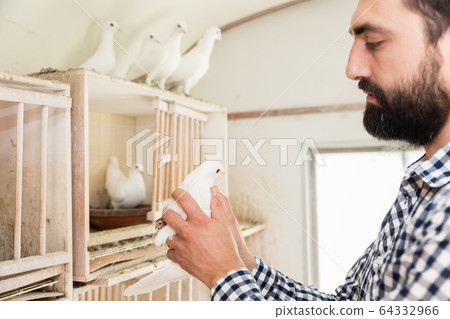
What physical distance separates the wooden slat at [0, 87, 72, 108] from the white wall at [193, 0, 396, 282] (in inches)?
21.8

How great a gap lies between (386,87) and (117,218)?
27.1 inches

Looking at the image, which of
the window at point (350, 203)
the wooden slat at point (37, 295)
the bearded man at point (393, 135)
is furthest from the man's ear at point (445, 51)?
the wooden slat at point (37, 295)

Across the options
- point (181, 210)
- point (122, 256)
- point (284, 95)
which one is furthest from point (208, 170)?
point (284, 95)

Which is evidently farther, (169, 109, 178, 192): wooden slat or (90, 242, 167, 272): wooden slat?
(169, 109, 178, 192): wooden slat

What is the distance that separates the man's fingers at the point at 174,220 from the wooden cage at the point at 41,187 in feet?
0.80

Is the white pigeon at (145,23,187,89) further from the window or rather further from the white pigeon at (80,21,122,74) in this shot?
the window

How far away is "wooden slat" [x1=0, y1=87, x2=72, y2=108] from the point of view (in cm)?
55

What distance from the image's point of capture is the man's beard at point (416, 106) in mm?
426

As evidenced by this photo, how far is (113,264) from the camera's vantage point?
29.7 inches

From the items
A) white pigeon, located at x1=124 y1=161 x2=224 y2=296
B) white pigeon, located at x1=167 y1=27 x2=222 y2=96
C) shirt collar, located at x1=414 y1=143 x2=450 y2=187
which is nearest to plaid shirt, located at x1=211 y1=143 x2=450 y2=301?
shirt collar, located at x1=414 y1=143 x2=450 y2=187

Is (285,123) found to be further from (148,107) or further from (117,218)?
(117,218)

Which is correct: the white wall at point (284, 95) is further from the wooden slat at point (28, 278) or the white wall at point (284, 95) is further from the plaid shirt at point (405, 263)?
the wooden slat at point (28, 278)

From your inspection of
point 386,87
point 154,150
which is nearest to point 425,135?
Result: point 386,87

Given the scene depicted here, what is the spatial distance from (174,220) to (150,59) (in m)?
0.58
